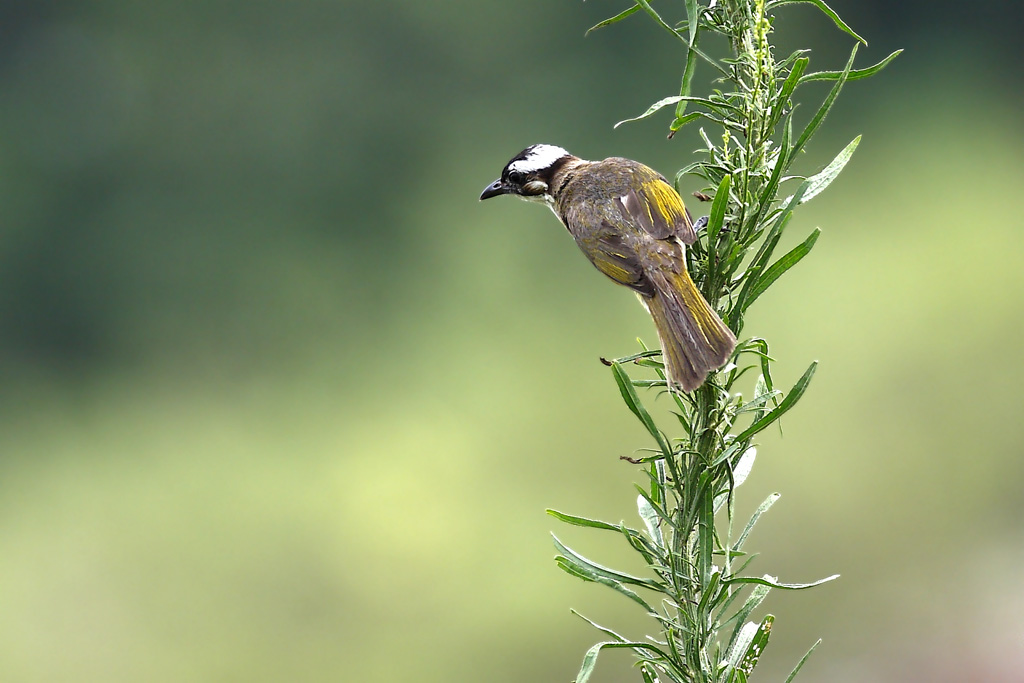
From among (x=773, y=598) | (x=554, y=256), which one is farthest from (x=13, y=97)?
(x=773, y=598)

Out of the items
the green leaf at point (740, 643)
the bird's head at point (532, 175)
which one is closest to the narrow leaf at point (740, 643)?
the green leaf at point (740, 643)

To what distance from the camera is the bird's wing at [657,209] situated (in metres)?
0.82

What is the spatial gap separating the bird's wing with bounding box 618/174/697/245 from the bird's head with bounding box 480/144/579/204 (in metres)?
0.21

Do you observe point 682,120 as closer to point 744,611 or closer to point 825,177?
point 825,177

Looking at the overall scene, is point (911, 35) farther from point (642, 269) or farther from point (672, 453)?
point (672, 453)

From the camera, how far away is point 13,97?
9.23ft

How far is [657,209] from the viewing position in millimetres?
873

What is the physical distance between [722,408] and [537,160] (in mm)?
757

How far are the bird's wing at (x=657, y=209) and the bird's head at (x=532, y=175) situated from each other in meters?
0.21

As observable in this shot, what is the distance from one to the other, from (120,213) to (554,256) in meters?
1.32

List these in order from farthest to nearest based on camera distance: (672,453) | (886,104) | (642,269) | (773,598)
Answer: (886,104) → (773,598) → (642,269) → (672,453)

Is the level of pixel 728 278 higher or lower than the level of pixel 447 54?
lower

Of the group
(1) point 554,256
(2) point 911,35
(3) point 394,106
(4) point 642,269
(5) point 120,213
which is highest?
(2) point 911,35

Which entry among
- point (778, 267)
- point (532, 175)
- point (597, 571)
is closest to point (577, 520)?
point (597, 571)
